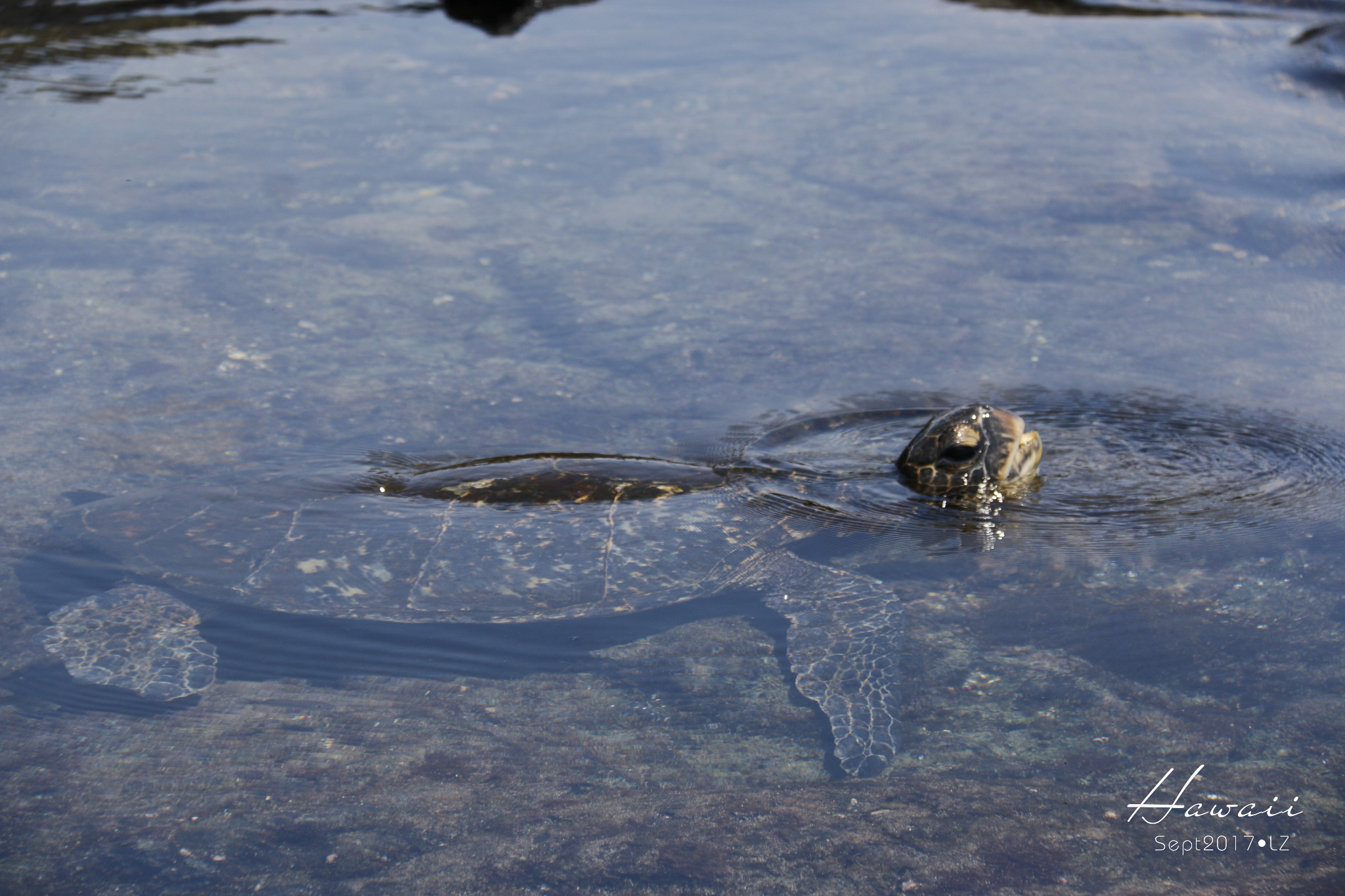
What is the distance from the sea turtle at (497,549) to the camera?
4941 millimetres

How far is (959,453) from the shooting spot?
18.0 feet

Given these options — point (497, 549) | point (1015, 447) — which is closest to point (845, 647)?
point (1015, 447)

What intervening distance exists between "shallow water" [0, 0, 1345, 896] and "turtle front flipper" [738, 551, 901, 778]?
0.11 metres

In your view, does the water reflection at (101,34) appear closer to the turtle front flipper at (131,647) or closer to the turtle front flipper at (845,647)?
the turtle front flipper at (131,647)

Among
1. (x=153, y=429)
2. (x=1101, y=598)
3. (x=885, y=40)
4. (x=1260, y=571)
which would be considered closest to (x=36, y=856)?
(x=153, y=429)

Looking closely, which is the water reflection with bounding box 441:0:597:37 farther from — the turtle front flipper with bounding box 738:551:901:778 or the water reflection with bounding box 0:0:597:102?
the turtle front flipper with bounding box 738:551:901:778

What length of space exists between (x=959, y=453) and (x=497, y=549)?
2.56 m

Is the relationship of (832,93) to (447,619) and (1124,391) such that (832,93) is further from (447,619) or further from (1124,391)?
(447,619)

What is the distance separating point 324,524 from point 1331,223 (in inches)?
309

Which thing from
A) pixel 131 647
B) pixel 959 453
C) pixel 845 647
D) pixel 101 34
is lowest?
pixel 845 647

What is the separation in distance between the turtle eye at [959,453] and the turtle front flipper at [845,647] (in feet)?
2.61

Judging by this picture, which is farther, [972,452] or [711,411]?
[711,411]

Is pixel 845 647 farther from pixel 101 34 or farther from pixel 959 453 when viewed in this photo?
pixel 101 34

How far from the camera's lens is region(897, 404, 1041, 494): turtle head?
540cm
